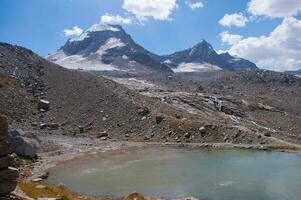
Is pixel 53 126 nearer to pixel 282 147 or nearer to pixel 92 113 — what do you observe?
pixel 92 113

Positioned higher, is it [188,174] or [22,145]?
[22,145]

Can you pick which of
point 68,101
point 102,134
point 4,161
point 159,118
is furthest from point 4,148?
point 68,101

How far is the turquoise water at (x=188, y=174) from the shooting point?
55000 millimetres

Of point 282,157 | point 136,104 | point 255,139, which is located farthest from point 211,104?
point 282,157

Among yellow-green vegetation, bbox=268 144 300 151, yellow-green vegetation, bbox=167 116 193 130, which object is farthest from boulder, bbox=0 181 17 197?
yellow-green vegetation, bbox=167 116 193 130

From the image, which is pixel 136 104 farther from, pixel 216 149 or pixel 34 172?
pixel 34 172

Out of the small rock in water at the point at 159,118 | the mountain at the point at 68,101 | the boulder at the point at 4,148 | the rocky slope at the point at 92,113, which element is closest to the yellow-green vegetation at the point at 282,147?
the rocky slope at the point at 92,113

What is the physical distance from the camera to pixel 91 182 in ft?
205

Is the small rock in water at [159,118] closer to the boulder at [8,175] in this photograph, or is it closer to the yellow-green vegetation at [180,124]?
the yellow-green vegetation at [180,124]

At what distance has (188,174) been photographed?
6750cm

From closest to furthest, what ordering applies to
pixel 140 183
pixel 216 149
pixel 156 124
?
pixel 140 183, pixel 216 149, pixel 156 124

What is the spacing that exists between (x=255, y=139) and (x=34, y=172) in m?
54.5

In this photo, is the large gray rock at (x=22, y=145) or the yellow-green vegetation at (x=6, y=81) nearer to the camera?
the large gray rock at (x=22, y=145)

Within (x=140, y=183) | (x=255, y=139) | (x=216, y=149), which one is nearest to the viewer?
(x=140, y=183)
